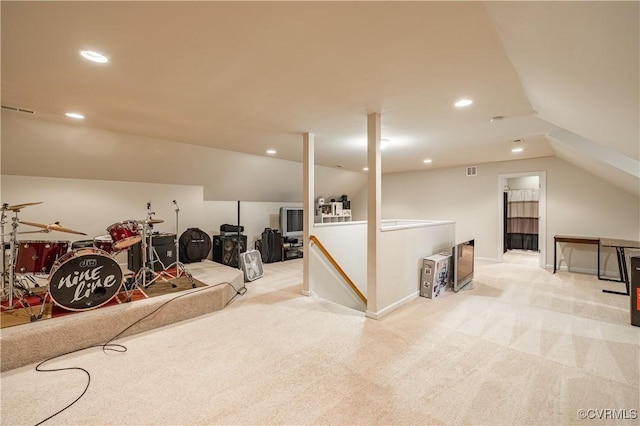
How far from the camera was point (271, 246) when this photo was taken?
6617 mm

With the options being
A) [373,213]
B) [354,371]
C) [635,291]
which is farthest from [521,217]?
[354,371]

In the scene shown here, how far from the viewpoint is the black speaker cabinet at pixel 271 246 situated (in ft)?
21.5

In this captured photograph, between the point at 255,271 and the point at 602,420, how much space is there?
14.7 feet

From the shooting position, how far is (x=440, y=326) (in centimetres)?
300

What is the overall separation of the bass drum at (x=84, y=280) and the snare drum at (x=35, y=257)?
0.29 m

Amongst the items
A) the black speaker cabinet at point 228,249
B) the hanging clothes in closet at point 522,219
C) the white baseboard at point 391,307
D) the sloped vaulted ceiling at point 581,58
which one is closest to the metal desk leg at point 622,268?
the sloped vaulted ceiling at point 581,58

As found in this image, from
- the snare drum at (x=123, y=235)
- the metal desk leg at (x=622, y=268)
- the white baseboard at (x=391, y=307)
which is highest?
the snare drum at (x=123, y=235)

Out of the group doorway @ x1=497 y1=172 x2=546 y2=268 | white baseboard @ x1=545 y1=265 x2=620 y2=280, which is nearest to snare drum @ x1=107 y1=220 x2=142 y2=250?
white baseboard @ x1=545 y1=265 x2=620 y2=280

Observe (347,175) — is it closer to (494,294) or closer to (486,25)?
(494,294)

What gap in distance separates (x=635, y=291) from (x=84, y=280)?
586 centimetres

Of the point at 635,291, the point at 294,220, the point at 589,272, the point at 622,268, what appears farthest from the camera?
the point at 294,220

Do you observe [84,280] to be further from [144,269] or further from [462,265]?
[462,265]

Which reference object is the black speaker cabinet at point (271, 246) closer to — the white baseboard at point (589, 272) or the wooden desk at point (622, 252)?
the white baseboard at point (589, 272)

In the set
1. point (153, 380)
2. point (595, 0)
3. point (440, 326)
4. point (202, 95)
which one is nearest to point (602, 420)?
point (440, 326)
